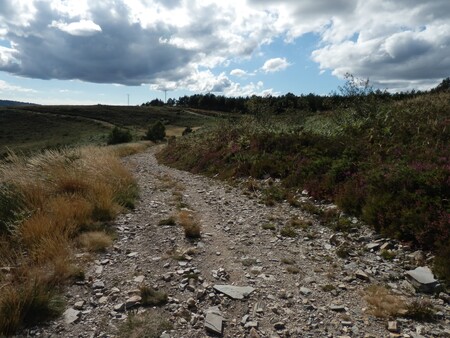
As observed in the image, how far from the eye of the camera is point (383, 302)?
488 centimetres

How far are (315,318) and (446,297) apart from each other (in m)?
2.15

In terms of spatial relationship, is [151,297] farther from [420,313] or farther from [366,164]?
[366,164]

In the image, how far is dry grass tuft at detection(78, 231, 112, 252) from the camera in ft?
22.4

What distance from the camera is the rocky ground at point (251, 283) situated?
4.46 meters

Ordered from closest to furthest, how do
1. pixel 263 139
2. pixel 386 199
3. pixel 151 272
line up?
1. pixel 151 272
2. pixel 386 199
3. pixel 263 139

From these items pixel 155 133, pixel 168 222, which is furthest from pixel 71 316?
pixel 155 133

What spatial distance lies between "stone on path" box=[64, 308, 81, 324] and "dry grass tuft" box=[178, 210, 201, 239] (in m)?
3.36

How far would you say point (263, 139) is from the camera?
17484 millimetres

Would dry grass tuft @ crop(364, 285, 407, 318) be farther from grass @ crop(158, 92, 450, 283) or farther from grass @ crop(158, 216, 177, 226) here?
grass @ crop(158, 216, 177, 226)

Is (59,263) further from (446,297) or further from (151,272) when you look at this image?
(446,297)

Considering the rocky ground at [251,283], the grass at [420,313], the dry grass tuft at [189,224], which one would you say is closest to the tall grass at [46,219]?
the rocky ground at [251,283]

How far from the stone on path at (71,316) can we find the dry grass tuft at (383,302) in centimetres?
407

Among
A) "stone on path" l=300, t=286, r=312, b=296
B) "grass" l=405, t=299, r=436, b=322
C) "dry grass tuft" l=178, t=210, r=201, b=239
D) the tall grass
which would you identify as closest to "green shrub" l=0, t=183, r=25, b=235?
the tall grass

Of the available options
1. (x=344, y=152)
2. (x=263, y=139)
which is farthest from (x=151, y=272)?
(x=263, y=139)
